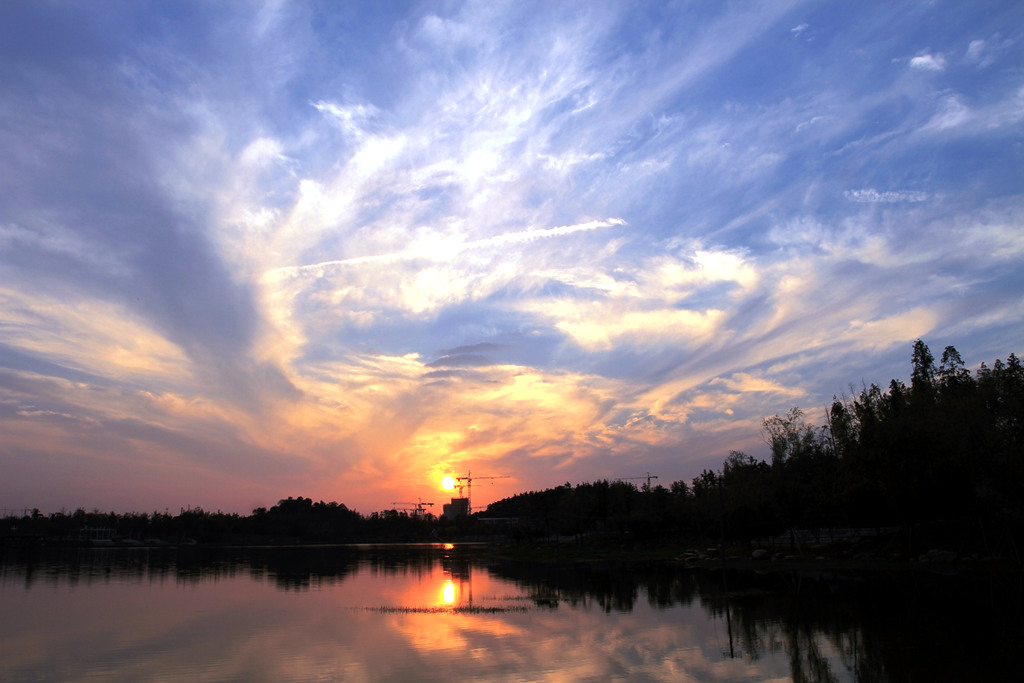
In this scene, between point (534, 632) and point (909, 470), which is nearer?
point (534, 632)

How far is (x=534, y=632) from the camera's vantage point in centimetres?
2569

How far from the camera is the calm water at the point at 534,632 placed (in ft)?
61.1

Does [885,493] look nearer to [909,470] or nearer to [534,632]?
[909,470]

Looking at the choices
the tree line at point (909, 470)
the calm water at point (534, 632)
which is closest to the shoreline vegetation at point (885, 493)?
the tree line at point (909, 470)

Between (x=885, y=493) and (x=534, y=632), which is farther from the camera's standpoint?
(x=885, y=493)

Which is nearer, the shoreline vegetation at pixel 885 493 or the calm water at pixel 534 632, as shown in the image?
the calm water at pixel 534 632

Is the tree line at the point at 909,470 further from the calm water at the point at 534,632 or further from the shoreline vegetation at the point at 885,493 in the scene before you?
the calm water at the point at 534,632

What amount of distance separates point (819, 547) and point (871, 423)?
15319 mm

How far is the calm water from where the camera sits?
733 inches

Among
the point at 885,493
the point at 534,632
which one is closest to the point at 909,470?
the point at 885,493

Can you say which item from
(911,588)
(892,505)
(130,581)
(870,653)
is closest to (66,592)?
(130,581)

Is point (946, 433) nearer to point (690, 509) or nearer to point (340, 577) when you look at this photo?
point (690, 509)

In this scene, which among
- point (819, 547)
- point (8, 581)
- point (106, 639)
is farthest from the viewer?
point (819, 547)

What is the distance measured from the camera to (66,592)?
141 ft
